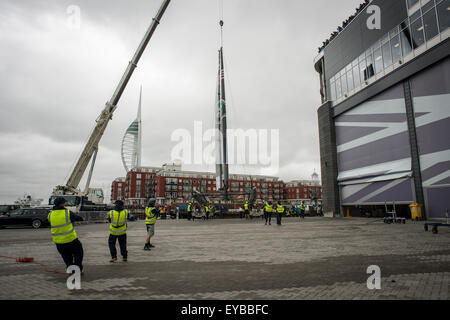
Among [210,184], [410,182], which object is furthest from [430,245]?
[210,184]

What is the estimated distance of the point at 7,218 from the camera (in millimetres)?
19969

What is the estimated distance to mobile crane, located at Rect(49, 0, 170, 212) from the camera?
22859 millimetres

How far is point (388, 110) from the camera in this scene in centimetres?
2605

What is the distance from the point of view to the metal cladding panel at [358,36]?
25.5 metres

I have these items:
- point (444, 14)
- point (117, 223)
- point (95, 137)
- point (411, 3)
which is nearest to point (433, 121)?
point (444, 14)

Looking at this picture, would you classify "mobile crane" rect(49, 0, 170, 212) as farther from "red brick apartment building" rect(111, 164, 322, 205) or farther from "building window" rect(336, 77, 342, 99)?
"red brick apartment building" rect(111, 164, 322, 205)

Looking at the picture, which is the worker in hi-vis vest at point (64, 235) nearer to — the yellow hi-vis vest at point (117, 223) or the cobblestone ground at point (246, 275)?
the cobblestone ground at point (246, 275)

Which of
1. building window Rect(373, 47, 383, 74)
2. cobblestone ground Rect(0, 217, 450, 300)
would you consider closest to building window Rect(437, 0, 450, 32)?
building window Rect(373, 47, 383, 74)

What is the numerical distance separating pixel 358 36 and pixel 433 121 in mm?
14701

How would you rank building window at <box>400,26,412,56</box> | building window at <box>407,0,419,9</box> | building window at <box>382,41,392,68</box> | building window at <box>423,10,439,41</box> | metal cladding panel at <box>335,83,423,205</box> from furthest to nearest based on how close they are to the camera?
building window at <box>382,41,392,68</box> → metal cladding panel at <box>335,83,423,205</box> → building window at <box>400,26,412,56</box> → building window at <box>407,0,419,9</box> → building window at <box>423,10,439,41</box>

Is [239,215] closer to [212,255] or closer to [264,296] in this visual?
[212,255]

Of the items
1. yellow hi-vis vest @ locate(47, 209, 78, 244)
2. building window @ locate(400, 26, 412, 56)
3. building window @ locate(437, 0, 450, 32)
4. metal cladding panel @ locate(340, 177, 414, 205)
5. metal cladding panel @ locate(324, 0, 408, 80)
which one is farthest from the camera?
metal cladding panel @ locate(324, 0, 408, 80)

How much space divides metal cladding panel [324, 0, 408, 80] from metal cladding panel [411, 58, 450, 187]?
278 inches

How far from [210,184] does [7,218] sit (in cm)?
10380
